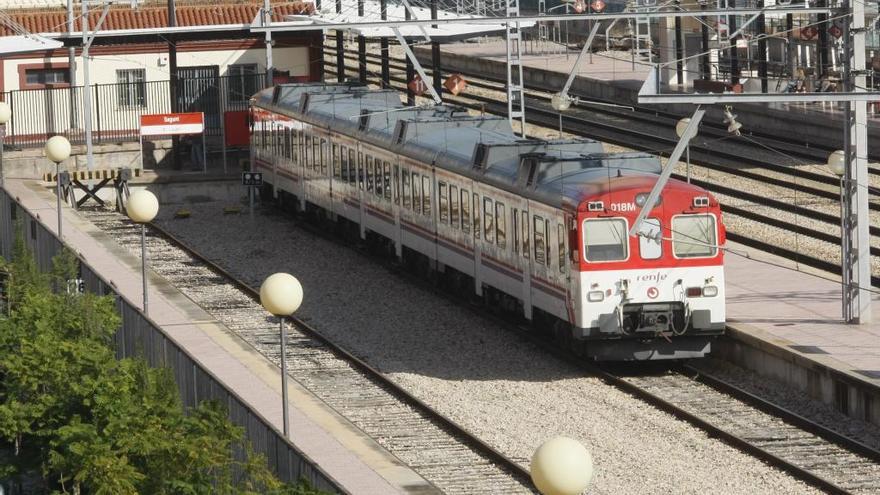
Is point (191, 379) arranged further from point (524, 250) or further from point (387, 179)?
point (387, 179)

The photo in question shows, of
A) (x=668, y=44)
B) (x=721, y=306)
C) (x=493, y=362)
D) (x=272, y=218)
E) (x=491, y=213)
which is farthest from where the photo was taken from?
(x=668, y=44)

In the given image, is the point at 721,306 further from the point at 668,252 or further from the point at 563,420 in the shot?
the point at 563,420

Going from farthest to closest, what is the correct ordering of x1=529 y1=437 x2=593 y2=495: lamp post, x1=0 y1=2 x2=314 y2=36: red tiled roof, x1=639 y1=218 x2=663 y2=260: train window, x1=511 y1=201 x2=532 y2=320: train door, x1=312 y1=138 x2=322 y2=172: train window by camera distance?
x1=0 y1=2 x2=314 y2=36: red tiled roof < x1=312 y1=138 x2=322 y2=172: train window < x1=511 y1=201 x2=532 y2=320: train door < x1=639 y1=218 x2=663 y2=260: train window < x1=529 y1=437 x2=593 y2=495: lamp post

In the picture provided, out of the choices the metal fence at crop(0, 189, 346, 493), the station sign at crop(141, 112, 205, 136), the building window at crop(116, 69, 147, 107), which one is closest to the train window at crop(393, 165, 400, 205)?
the metal fence at crop(0, 189, 346, 493)

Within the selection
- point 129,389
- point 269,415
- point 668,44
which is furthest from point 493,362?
point 668,44

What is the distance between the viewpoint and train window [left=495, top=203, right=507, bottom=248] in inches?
1011

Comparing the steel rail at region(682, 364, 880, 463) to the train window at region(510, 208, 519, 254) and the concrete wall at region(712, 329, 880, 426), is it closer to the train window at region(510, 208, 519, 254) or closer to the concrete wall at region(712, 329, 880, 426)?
the concrete wall at region(712, 329, 880, 426)

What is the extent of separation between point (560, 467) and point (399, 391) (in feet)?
39.9

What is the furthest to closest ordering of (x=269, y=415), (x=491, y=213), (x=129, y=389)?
(x=491, y=213), (x=269, y=415), (x=129, y=389)

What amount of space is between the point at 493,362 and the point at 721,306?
3.35 m

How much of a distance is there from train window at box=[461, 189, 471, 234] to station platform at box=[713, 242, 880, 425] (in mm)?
4051

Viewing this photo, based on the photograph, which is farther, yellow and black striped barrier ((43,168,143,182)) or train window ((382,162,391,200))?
yellow and black striped barrier ((43,168,143,182))

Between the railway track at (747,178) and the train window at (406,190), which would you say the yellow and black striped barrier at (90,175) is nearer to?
the railway track at (747,178)

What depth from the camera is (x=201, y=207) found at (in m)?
42.1
